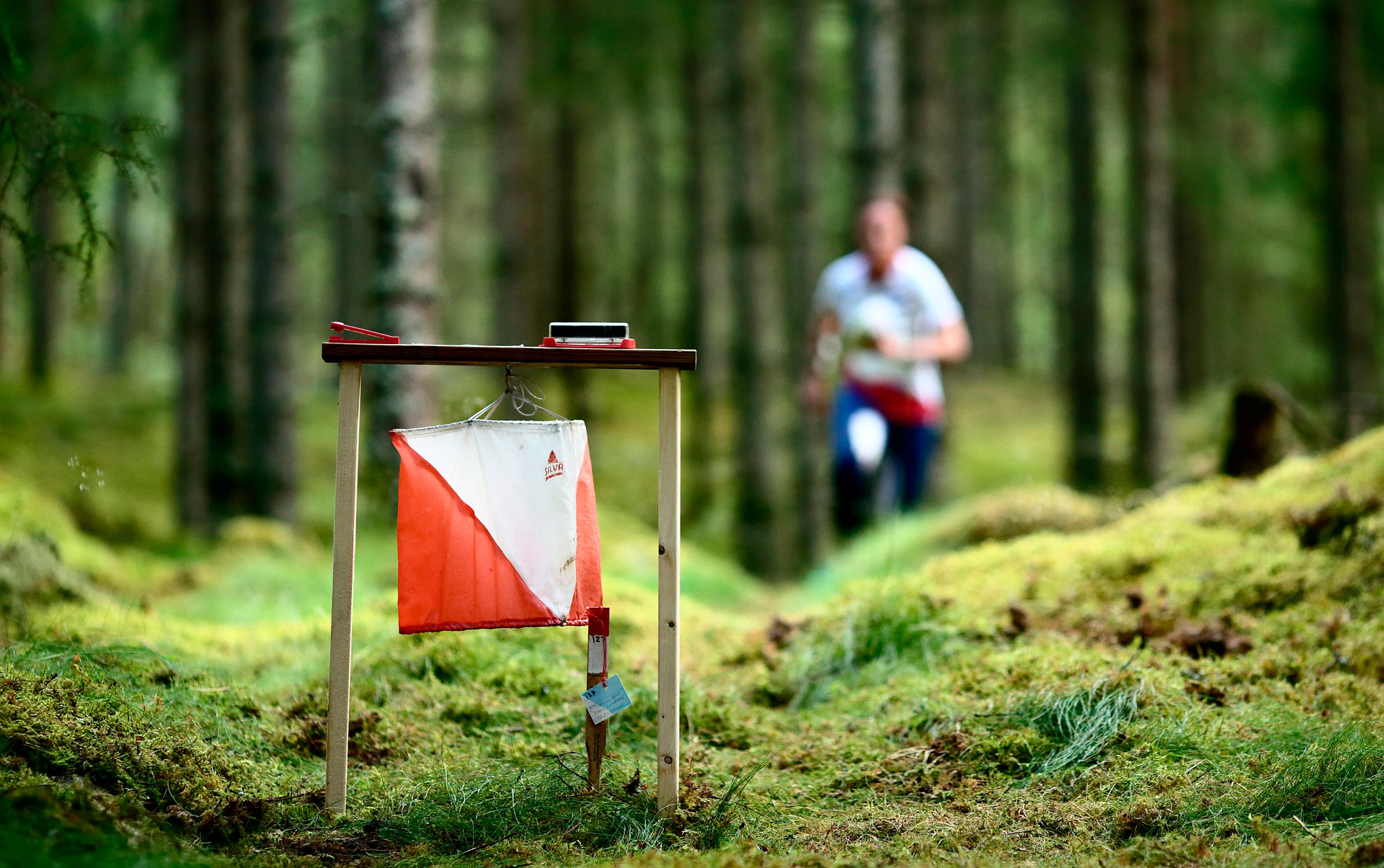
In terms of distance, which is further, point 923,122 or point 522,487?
point 923,122

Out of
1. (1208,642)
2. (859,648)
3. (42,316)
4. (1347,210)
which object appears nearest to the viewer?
(1208,642)

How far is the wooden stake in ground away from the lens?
322 cm

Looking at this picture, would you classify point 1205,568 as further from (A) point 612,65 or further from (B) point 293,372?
A: (A) point 612,65

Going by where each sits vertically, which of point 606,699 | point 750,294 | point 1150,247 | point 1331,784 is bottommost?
point 1331,784

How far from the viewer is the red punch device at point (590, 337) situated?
3156 millimetres

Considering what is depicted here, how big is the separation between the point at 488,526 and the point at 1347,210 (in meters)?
13.6

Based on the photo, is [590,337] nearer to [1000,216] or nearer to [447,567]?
[447,567]

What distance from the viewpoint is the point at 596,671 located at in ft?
10.7

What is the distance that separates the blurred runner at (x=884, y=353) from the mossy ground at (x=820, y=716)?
1.93 m

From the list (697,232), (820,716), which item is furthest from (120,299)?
(820,716)

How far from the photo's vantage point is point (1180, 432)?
17141 millimetres

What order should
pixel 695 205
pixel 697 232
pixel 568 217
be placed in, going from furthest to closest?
pixel 568 217, pixel 695 205, pixel 697 232

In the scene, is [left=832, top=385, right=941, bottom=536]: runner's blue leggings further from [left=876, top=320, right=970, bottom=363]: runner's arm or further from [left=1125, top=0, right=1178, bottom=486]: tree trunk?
[left=1125, top=0, right=1178, bottom=486]: tree trunk

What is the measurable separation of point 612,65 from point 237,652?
13.8 m
